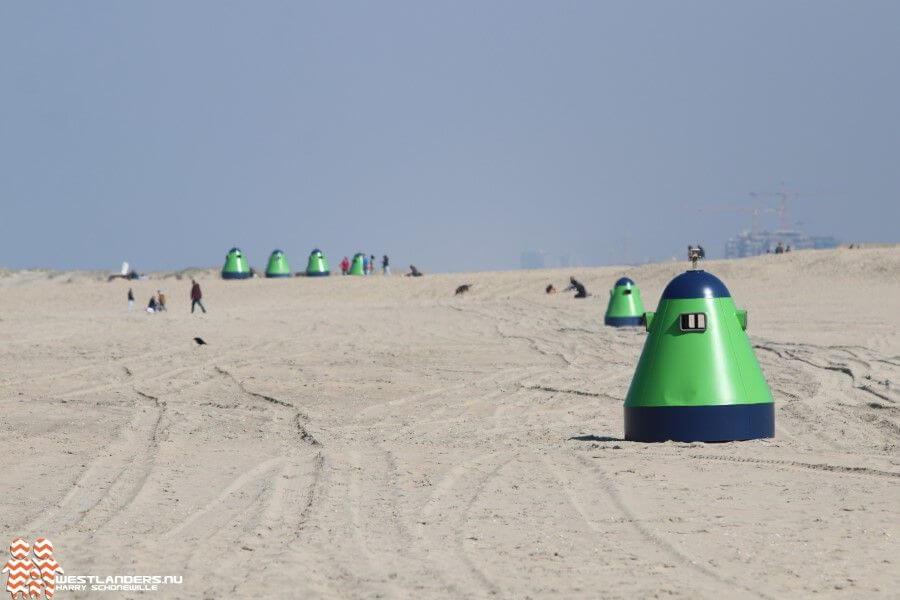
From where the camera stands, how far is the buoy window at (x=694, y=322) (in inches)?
406

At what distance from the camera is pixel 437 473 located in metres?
9.16

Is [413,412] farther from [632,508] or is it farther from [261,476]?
[632,508]

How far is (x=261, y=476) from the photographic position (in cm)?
932

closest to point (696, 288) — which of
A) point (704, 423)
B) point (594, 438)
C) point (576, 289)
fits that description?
point (704, 423)

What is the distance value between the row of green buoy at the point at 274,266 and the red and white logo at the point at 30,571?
153ft

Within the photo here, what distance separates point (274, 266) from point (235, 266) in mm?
1335

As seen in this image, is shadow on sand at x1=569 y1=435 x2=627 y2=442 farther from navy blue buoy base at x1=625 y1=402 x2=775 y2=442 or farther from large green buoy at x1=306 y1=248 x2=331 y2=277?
large green buoy at x1=306 y1=248 x2=331 y2=277

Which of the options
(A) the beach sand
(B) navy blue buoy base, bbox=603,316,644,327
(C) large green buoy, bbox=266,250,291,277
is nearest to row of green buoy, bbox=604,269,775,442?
(A) the beach sand

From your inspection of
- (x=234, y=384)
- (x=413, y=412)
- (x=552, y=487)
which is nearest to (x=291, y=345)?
(x=234, y=384)

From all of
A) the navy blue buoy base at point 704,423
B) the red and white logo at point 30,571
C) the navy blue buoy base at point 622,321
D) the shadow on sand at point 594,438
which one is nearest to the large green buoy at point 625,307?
the navy blue buoy base at point 622,321

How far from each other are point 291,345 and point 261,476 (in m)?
13.3

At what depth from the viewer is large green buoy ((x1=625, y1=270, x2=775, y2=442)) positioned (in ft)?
33.3

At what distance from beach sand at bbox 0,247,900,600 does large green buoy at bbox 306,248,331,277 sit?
99.0 ft

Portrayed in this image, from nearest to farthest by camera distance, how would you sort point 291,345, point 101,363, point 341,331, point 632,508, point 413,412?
point 632,508, point 413,412, point 101,363, point 291,345, point 341,331
